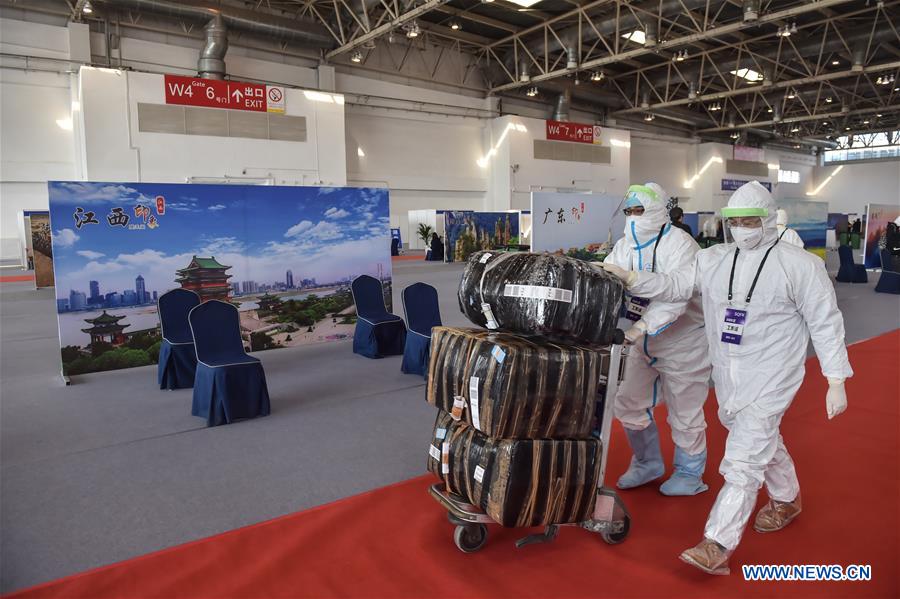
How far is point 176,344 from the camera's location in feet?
18.2

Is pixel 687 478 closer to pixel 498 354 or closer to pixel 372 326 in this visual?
pixel 498 354

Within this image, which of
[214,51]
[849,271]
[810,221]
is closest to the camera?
[810,221]

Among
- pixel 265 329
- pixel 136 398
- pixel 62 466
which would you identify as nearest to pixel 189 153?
pixel 265 329

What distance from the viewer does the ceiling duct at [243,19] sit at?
1473 cm

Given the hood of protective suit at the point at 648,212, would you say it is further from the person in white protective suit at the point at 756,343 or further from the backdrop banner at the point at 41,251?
the backdrop banner at the point at 41,251

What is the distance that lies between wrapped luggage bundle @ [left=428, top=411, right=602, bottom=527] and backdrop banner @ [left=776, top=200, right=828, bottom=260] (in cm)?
1122

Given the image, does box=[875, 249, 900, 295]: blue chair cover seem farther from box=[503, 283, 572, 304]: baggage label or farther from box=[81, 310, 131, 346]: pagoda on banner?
box=[81, 310, 131, 346]: pagoda on banner

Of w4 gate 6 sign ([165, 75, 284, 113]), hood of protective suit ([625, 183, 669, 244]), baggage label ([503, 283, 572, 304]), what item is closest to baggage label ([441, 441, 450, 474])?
baggage label ([503, 283, 572, 304])

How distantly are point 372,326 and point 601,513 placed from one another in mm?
4549

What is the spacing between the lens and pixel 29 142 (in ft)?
50.0

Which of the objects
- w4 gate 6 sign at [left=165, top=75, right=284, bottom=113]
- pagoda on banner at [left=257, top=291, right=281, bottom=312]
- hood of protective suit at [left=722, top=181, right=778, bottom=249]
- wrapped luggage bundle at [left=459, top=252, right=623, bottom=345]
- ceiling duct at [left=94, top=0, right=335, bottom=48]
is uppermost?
ceiling duct at [left=94, top=0, right=335, bottom=48]

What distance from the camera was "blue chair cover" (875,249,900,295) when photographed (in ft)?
38.1

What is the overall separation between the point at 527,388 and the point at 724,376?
35.8 inches

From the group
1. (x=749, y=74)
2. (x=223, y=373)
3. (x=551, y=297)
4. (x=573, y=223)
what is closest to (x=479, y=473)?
(x=551, y=297)
